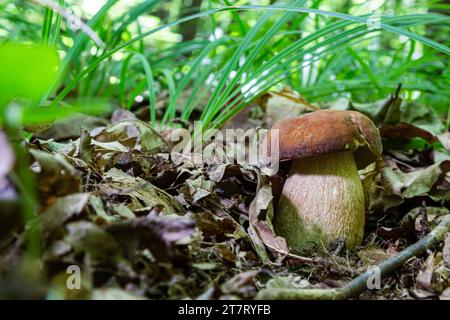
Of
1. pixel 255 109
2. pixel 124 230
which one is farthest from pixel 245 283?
pixel 255 109

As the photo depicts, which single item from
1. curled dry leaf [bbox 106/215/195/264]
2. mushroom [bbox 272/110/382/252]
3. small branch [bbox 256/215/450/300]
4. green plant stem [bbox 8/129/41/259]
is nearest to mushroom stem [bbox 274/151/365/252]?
mushroom [bbox 272/110/382/252]

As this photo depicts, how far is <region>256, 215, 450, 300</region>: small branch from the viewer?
0.79 metres

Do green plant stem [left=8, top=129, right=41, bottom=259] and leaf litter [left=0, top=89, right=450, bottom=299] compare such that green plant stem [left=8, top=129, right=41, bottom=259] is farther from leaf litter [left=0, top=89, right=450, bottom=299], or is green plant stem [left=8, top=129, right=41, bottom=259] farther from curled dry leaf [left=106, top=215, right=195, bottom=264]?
curled dry leaf [left=106, top=215, right=195, bottom=264]

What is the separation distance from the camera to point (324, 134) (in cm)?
131

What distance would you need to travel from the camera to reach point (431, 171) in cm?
177

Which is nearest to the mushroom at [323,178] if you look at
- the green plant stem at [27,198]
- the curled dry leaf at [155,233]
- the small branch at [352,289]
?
the small branch at [352,289]

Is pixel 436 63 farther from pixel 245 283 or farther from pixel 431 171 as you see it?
pixel 245 283

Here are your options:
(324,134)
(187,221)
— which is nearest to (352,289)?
(187,221)

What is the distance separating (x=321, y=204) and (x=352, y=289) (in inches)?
22.3

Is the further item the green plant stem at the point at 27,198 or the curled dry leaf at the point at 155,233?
the curled dry leaf at the point at 155,233

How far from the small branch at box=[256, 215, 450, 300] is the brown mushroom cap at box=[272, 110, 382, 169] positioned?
370mm

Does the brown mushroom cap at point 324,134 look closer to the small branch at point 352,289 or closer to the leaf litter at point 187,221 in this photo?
the leaf litter at point 187,221

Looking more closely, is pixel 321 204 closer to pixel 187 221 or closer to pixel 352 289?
pixel 352 289

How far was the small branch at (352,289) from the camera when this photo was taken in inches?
31.2
